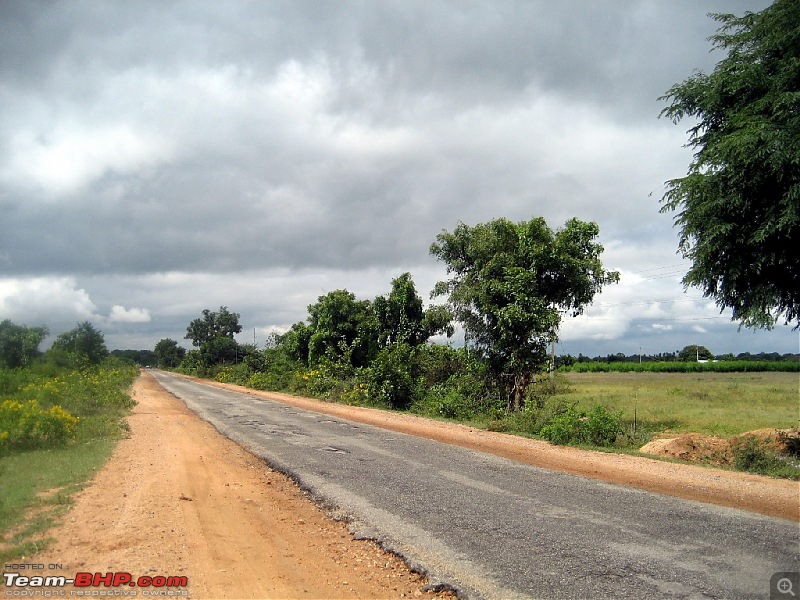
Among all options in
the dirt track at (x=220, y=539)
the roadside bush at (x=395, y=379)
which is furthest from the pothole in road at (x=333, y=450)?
the roadside bush at (x=395, y=379)

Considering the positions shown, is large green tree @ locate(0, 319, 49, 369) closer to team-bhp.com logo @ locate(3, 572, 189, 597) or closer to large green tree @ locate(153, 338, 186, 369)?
team-bhp.com logo @ locate(3, 572, 189, 597)

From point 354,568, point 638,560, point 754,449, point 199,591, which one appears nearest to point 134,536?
point 199,591

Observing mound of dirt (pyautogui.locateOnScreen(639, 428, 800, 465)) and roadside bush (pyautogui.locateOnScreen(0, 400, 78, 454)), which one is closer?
roadside bush (pyautogui.locateOnScreen(0, 400, 78, 454))

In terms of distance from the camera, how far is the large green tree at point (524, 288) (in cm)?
2005

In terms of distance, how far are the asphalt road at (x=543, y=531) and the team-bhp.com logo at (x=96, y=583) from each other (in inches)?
91.6

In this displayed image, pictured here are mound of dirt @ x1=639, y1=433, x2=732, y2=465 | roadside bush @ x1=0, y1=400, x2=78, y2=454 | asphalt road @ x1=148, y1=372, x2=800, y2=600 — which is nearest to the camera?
asphalt road @ x1=148, y1=372, x2=800, y2=600

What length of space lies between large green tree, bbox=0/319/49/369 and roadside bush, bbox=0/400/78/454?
972 cm

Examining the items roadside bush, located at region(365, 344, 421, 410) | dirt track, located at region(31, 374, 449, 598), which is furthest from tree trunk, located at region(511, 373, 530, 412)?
dirt track, located at region(31, 374, 449, 598)

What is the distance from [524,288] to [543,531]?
14141mm

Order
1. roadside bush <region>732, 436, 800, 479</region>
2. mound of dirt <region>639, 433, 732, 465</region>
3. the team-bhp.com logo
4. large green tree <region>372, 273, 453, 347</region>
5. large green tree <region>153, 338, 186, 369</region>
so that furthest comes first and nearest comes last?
large green tree <region>153, 338, 186, 369</region>
large green tree <region>372, 273, 453, 347</region>
mound of dirt <region>639, 433, 732, 465</region>
roadside bush <region>732, 436, 800, 479</region>
the team-bhp.com logo

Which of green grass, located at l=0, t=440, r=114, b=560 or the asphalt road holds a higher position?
the asphalt road

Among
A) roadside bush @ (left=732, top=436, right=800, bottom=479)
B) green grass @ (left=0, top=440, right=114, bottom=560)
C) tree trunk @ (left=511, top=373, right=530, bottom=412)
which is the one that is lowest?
green grass @ (left=0, top=440, right=114, bottom=560)

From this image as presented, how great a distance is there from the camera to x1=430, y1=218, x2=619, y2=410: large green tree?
65.8 ft

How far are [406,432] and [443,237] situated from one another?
9.97 meters
